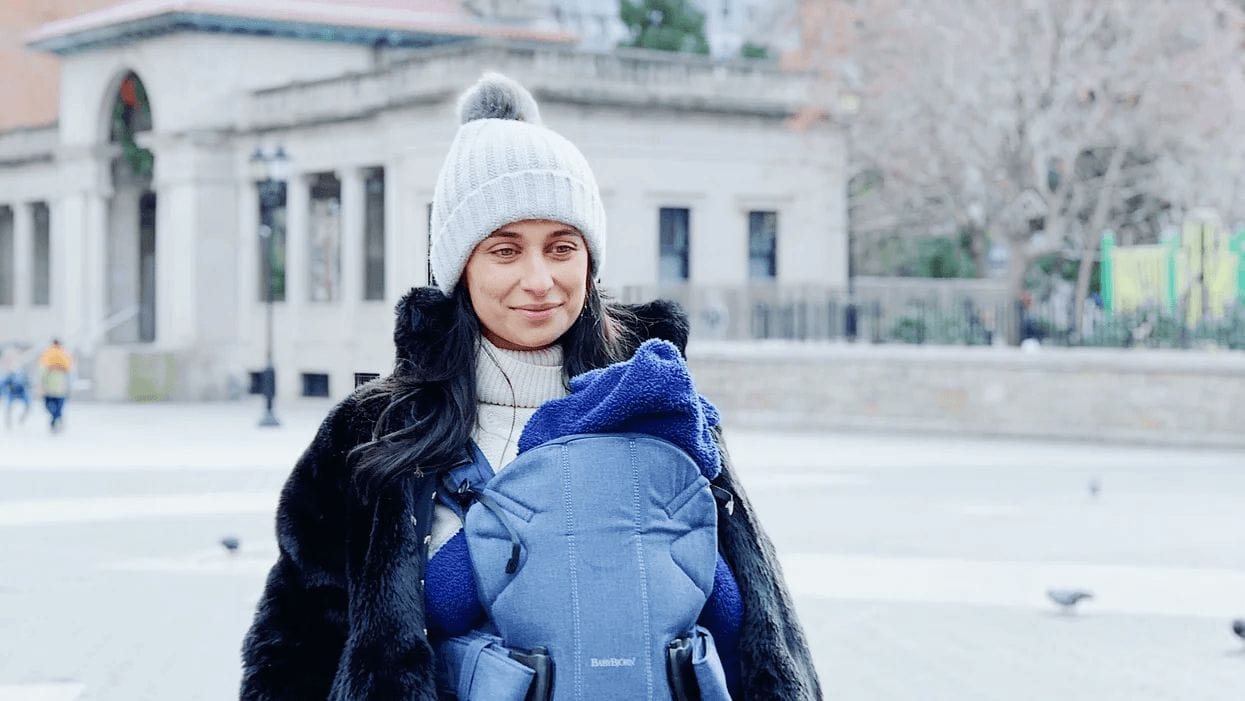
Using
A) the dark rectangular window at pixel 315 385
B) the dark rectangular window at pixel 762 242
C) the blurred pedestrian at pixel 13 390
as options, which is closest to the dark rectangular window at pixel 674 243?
the dark rectangular window at pixel 762 242

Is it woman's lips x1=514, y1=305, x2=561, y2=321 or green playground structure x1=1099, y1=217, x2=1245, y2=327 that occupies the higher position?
green playground structure x1=1099, y1=217, x2=1245, y2=327

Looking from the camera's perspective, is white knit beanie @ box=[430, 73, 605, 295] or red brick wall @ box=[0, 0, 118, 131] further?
red brick wall @ box=[0, 0, 118, 131]

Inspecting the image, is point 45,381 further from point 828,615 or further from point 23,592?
point 828,615

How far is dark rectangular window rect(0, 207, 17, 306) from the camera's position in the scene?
56.4 m

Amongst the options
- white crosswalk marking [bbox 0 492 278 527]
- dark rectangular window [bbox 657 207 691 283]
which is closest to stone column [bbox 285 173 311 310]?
dark rectangular window [bbox 657 207 691 283]

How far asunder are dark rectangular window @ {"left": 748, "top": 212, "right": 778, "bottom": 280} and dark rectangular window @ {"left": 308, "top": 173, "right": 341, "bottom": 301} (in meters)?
8.96

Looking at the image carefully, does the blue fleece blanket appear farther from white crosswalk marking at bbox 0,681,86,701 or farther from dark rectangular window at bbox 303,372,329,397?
dark rectangular window at bbox 303,372,329,397

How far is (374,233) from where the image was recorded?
41.2 meters

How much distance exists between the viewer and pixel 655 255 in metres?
38.6

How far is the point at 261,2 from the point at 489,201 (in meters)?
41.6

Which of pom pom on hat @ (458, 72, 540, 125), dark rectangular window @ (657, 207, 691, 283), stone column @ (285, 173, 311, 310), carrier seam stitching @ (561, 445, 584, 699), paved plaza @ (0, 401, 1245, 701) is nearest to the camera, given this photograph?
carrier seam stitching @ (561, 445, 584, 699)

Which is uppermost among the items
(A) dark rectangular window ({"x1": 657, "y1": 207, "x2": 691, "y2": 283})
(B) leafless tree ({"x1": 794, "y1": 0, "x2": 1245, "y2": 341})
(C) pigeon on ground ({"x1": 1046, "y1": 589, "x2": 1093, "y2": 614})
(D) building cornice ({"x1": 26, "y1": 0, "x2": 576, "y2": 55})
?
(D) building cornice ({"x1": 26, "y1": 0, "x2": 576, "y2": 55})

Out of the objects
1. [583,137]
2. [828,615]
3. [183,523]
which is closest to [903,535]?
[828,615]

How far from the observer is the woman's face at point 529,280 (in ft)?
10.9
